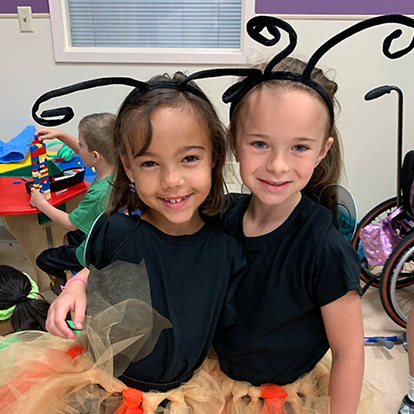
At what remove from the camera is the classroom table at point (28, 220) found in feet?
6.42

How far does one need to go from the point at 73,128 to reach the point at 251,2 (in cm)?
126

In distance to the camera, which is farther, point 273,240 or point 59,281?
point 59,281

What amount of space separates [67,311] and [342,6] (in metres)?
2.19

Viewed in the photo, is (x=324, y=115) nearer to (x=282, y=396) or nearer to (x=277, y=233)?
(x=277, y=233)

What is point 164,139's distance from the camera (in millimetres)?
723

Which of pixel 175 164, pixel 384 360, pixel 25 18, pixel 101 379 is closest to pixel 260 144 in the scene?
pixel 175 164

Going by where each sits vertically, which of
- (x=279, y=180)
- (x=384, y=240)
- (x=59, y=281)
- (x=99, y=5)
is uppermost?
(x=99, y=5)

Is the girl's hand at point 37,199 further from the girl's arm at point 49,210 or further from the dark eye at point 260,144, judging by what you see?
the dark eye at point 260,144

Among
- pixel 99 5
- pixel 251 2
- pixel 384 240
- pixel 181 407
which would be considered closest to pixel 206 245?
pixel 181 407

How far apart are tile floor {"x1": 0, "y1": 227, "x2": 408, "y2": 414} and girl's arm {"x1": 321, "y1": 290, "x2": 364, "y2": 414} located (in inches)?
35.6

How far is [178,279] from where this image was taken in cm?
78

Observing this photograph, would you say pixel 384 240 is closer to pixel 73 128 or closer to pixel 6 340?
pixel 6 340

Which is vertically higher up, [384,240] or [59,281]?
[384,240]

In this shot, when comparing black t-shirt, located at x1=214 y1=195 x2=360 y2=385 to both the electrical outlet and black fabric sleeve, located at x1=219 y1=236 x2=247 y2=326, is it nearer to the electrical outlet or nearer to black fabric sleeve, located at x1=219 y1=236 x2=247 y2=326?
black fabric sleeve, located at x1=219 y1=236 x2=247 y2=326
